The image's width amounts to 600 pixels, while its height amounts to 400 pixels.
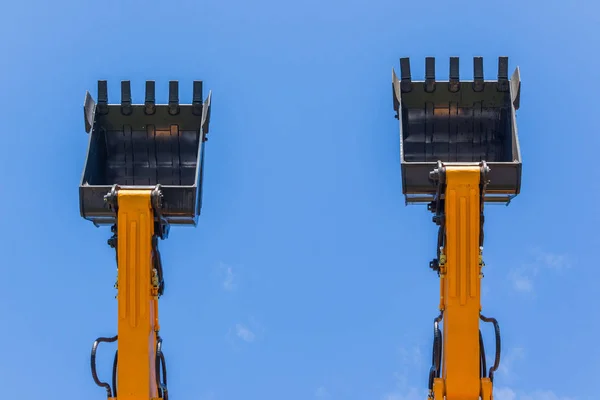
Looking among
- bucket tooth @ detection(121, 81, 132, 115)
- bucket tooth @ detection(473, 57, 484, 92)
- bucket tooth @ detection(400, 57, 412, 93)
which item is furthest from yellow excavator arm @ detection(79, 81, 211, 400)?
bucket tooth @ detection(473, 57, 484, 92)

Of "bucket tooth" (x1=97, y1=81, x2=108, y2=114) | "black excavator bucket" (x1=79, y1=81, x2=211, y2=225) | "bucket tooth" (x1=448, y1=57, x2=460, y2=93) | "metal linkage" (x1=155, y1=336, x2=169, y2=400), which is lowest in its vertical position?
"metal linkage" (x1=155, y1=336, x2=169, y2=400)

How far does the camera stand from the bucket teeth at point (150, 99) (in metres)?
22.8

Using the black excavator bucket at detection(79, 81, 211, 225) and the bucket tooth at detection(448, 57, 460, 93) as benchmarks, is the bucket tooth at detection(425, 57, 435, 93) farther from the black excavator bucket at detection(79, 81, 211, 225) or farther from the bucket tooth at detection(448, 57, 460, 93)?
the black excavator bucket at detection(79, 81, 211, 225)

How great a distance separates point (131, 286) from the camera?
67.1 feet

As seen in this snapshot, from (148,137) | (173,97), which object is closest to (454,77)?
(173,97)

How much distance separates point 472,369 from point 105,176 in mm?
5778

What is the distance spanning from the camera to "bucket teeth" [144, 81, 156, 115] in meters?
22.8

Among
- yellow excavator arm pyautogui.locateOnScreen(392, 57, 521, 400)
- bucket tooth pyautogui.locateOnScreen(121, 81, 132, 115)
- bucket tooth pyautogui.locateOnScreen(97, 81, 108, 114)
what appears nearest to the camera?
yellow excavator arm pyautogui.locateOnScreen(392, 57, 521, 400)

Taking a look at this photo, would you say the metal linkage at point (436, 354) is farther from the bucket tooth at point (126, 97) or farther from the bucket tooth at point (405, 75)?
the bucket tooth at point (126, 97)

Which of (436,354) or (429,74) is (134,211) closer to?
(436,354)

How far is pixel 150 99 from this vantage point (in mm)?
22859

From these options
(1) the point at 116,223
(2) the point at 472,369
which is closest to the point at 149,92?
(1) the point at 116,223

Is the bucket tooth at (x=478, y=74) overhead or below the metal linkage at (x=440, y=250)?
overhead

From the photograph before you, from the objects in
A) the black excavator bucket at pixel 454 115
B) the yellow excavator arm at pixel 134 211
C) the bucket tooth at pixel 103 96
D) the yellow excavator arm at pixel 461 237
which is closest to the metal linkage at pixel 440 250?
the yellow excavator arm at pixel 461 237
